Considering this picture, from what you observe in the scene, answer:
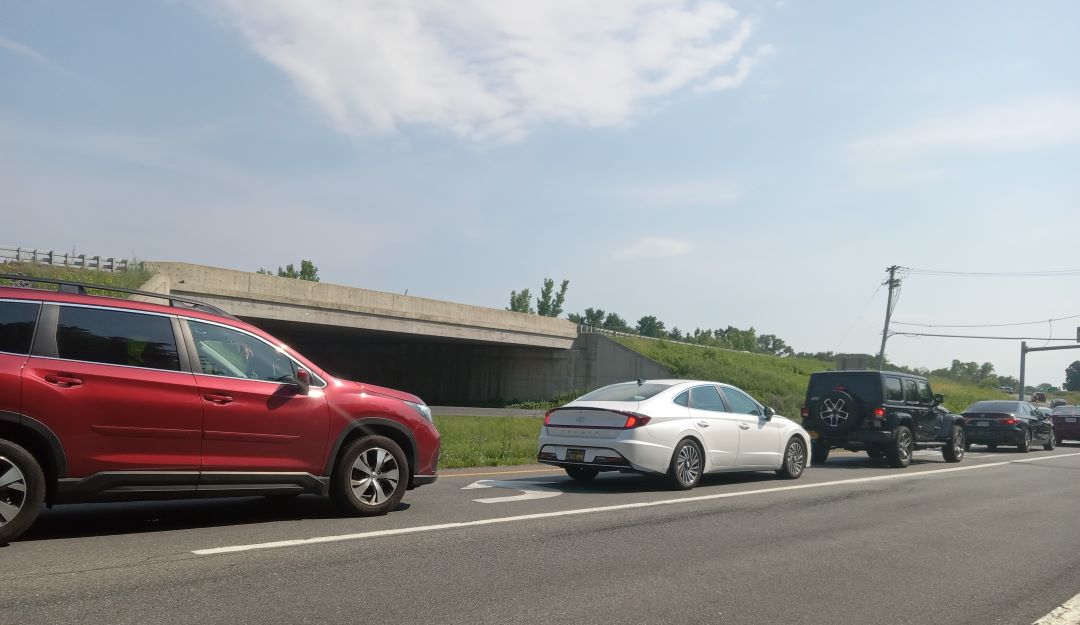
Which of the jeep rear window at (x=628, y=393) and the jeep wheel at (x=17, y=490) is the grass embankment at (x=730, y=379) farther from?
the jeep wheel at (x=17, y=490)

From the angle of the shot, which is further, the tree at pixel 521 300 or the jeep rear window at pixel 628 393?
the tree at pixel 521 300

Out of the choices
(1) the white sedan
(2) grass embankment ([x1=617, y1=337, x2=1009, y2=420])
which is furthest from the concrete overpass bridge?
(1) the white sedan

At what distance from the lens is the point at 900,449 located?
16.9 m

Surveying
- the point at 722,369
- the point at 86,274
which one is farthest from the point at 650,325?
the point at 86,274

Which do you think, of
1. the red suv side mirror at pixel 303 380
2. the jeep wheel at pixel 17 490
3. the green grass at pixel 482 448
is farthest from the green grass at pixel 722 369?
the jeep wheel at pixel 17 490

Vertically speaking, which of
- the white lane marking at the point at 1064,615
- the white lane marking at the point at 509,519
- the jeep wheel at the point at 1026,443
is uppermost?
the jeep wheel at the point at 1026,443

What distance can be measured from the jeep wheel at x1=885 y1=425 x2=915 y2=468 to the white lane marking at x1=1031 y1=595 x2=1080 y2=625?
37.3 ft

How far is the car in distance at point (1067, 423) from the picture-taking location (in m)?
32.2

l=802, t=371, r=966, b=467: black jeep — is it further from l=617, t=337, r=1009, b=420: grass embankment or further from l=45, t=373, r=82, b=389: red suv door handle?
l=617, t=337, r=1009, b=420: grass embankment

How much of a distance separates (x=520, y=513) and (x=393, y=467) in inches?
52.9

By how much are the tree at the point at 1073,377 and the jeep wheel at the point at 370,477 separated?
702 feet

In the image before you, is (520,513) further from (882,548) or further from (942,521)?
(942,521)

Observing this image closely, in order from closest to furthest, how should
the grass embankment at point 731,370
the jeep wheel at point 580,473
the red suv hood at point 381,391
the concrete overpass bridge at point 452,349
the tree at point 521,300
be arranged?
the red suv hood at point 381,391
the jeep wheel at point 580,473
the concrete overpass bridge at point 452,349
the grass embankment at point 731,370
the tree at point 521,300

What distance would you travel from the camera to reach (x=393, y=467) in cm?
825
